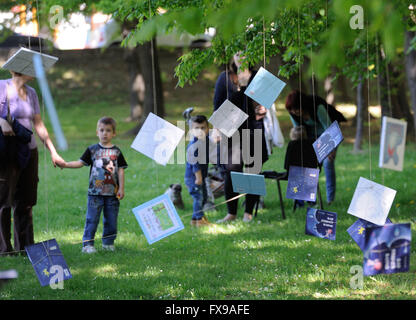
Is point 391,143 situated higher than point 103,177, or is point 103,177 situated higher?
point 391,143

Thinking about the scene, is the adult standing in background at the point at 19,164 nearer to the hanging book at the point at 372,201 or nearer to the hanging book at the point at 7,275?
the hanging book at the point at 7,275

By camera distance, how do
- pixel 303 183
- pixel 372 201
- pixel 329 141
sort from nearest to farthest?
1. pixel 372 201
2. pixel 329 141
3. pixel 303 183

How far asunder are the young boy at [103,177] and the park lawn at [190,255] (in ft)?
0.61

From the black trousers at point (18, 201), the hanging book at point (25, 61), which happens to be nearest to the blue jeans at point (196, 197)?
the black trousers at point (18, 201)

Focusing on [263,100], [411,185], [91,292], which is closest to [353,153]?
[411,185]

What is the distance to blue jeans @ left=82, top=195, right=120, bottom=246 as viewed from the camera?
5426 millimetres

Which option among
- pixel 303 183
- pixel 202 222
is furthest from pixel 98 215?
pixel 303 183

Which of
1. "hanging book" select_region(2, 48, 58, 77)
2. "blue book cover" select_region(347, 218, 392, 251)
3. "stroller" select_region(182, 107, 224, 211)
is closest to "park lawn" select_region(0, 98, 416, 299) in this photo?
"stroller" select_region(182, 107, 224, 211)

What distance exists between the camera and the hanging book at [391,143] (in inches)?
163

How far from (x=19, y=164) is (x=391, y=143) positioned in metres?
3.27

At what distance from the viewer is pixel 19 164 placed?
522cm

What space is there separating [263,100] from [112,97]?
11.7 feet

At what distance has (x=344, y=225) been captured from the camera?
21.5ft

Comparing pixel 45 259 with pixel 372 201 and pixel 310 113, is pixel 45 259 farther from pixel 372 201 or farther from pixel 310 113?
pixel 310 113
